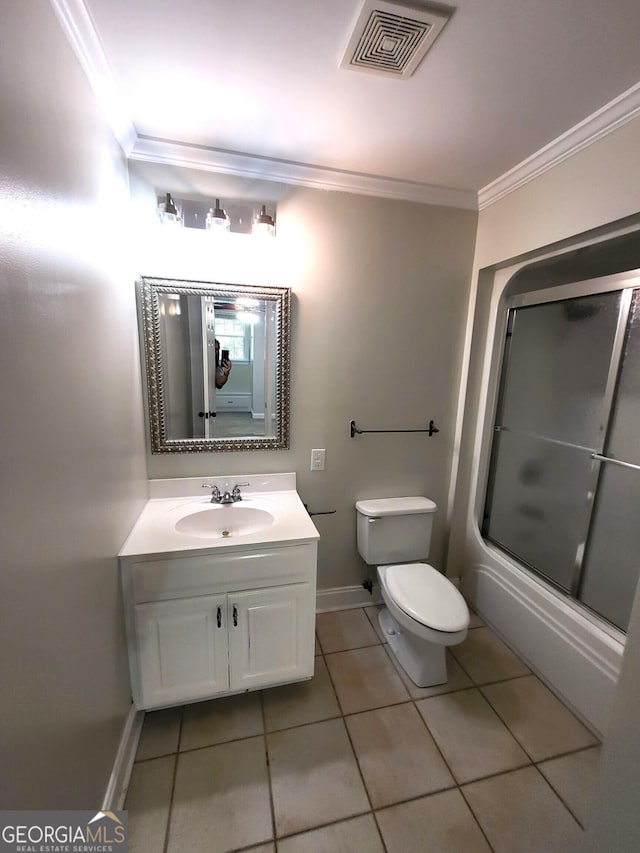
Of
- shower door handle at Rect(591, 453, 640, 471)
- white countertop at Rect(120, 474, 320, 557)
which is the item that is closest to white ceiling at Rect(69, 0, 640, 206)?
shower door handle at Rect(591, 453, 640, 471)

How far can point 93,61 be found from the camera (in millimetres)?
1027

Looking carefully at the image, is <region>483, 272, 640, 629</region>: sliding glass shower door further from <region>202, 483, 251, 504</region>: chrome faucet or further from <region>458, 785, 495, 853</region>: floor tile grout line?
<region>202, 483, 251, 504</region>: chrome faucet

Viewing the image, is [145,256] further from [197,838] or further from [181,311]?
[197,838]

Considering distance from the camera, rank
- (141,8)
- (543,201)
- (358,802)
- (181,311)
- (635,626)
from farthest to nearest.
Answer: (181,311) → (543,201) → (358,802) → (141,8) → (635,626)

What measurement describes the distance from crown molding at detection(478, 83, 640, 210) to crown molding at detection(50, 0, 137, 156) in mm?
1602

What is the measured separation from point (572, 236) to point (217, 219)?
1464mm

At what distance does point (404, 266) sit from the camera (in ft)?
6.03

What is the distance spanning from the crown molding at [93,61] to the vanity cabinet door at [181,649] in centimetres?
173

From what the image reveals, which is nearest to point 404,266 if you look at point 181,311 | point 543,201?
point 543,201

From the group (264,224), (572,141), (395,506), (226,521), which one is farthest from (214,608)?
(572,141)

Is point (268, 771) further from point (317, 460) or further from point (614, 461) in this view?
point (614, 461)

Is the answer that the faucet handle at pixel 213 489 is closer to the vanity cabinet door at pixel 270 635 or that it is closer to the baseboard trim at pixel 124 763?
the vanity cabinet door at pixel 270 635

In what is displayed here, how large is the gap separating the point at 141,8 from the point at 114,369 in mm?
984

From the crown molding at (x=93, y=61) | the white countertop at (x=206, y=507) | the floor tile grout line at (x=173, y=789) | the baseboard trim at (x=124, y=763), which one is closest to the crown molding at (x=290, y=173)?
the crown molding at (x=93, y=61)
